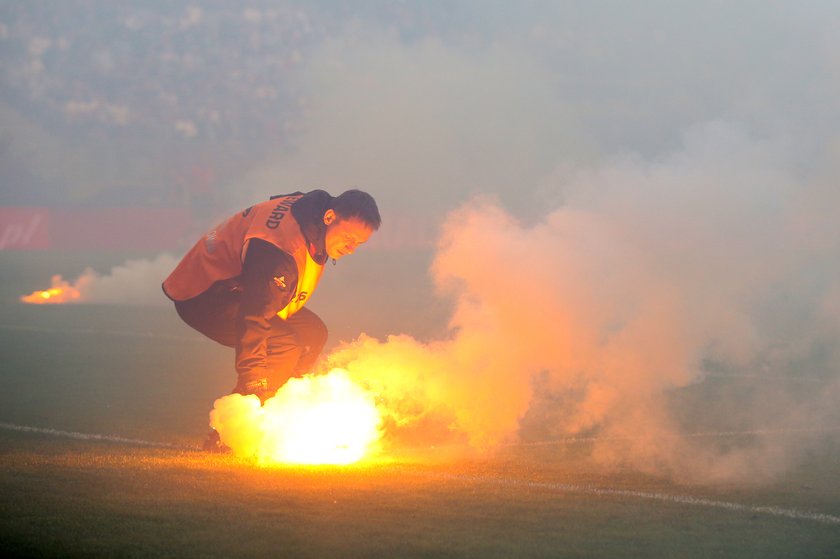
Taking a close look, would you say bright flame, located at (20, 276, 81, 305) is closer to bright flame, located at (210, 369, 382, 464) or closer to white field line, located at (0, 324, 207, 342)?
white field line, located at (0, 324, 207, 342)

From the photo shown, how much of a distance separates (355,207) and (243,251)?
0.84m

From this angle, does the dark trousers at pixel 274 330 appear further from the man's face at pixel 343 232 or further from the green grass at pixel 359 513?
the green grass at pixel 359 513

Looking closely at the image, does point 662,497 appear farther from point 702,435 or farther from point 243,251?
point 243,251

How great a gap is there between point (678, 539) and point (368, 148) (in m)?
22.5

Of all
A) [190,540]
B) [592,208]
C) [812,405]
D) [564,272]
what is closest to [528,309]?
[564,272]

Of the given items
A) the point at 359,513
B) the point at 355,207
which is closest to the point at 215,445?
the point at 355,207

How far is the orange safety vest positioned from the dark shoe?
981mm

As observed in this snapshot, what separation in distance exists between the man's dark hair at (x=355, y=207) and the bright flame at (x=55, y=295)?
15049 mm

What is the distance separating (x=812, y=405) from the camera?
11.3m

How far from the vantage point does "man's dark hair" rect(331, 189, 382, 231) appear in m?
7.54

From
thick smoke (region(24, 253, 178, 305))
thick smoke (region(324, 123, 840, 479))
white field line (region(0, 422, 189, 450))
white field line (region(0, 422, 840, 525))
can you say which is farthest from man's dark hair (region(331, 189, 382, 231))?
thick smoke (region(24, 253, 178, 305))

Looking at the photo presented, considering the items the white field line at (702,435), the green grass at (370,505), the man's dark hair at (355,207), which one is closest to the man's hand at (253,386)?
the green grass at (370,505)

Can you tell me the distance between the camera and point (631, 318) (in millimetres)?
10422

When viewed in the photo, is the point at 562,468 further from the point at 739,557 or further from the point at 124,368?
the point at 124,368
